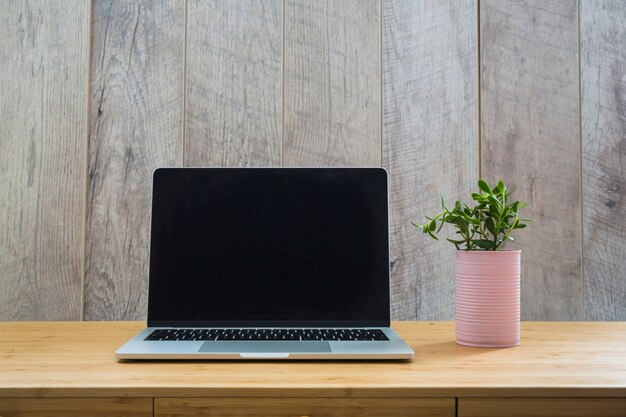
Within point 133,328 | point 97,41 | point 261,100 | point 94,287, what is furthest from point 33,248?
point 261,100

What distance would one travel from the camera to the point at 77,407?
72 centimetres

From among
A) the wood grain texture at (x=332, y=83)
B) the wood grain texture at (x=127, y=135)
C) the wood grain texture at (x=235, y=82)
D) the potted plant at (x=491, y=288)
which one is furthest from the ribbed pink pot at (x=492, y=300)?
the wood grain texture at (x=127, y=135)

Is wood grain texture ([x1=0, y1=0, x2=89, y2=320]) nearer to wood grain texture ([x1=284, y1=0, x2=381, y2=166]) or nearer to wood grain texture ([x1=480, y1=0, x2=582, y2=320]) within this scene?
wood grain texture ([x1=284, y1=0, x2=381, y2=166])

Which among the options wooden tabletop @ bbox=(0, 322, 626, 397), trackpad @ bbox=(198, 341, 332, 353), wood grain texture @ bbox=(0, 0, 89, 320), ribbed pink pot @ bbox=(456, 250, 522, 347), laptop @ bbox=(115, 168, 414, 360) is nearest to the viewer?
wooden tabletop @ bbox=(0, 322, 626, 397)

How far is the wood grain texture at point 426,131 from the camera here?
127cm

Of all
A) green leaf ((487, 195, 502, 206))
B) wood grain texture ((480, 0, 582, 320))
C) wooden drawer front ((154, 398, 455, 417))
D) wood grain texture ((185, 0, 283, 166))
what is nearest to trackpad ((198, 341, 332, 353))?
wooden drawer front ((154, 398, 455, 417))

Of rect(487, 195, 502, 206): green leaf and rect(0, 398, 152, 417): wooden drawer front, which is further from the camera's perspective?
rect(487, 195, 502, 206): green leaf

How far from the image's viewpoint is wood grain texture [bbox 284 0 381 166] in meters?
1.27

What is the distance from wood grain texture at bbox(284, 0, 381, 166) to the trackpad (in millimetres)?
480

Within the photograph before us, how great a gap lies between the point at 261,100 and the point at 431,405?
0.78m

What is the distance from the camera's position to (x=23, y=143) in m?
1.27

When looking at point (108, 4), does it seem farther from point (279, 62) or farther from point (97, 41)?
point (279, 62)

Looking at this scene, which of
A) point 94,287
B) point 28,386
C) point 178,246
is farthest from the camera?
point 94,287

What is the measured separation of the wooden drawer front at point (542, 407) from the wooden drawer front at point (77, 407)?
40 cm
